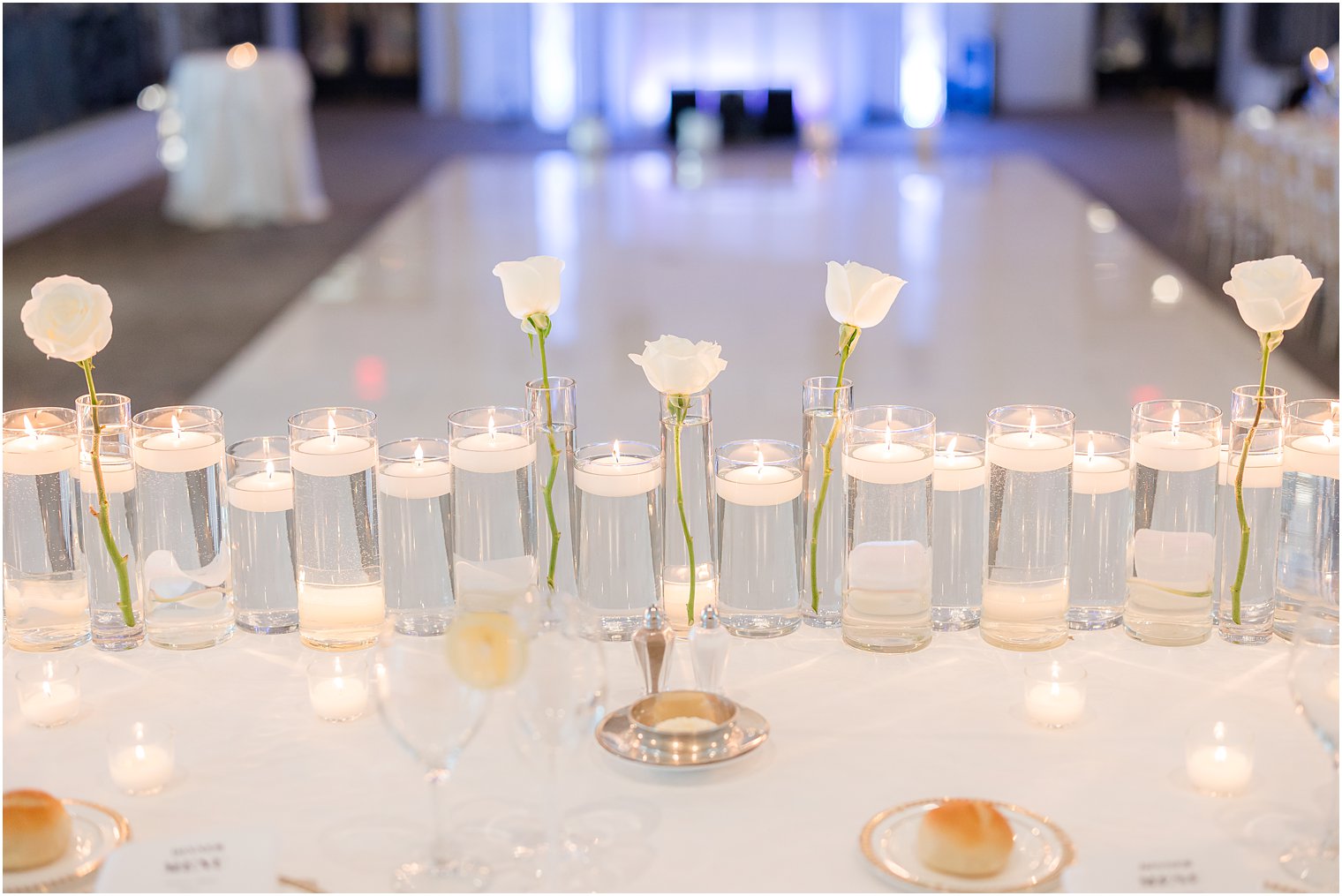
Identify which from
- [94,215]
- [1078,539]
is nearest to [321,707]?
[1078,539]

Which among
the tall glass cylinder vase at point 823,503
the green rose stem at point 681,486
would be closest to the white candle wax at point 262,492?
the green rose stem at point 681,486

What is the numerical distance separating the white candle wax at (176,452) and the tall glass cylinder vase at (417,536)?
187mm

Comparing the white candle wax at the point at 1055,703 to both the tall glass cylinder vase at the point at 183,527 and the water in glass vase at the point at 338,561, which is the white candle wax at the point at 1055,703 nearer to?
the water in glass vase at the point at 338,561

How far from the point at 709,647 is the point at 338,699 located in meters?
0.37

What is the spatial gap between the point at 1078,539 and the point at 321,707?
834mm

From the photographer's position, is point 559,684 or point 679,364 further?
point 679,364

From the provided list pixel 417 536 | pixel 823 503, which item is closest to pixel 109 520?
pixel 417 536

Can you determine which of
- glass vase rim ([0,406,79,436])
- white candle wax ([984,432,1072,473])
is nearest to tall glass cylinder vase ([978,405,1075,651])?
white candle wax ([984,432,1072,473])

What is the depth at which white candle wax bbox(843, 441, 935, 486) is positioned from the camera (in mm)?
1563

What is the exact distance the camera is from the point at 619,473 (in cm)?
159

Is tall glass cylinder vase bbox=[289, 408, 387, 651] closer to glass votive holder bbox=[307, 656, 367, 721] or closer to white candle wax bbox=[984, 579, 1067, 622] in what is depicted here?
glass votive holder bbox=[307, 656, 367, 721]

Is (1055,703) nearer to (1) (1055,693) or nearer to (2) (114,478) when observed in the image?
(1) (1055,693)

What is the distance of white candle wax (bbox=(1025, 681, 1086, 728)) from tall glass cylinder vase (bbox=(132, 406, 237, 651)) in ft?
2.87

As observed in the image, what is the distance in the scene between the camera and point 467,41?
18.0m
